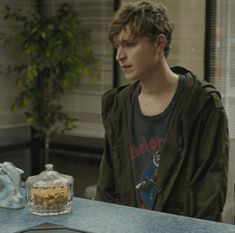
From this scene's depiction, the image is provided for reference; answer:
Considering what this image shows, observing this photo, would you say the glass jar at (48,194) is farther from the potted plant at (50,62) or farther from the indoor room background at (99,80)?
the potted plant at (50,62)

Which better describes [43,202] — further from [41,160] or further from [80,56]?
[41,160]

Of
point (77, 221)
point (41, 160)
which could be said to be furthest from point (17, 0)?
point (77, 221)

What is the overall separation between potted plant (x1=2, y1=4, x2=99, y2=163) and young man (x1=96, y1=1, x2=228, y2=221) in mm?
2349

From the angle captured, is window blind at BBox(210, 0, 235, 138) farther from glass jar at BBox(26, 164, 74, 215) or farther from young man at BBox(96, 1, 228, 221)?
glass jar at BBox(26, 164, 74, 215)

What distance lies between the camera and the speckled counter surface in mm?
1583

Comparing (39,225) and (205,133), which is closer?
(39,225)

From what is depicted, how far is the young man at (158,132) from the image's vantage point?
79.2 inches

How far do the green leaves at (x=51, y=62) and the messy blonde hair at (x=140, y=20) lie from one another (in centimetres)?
239

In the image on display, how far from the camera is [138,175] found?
6.98 ft

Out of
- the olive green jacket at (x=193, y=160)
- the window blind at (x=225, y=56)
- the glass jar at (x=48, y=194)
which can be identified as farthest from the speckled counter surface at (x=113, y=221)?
the window blind at (x=225, y=56)

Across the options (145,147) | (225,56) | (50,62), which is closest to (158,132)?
(145,147)

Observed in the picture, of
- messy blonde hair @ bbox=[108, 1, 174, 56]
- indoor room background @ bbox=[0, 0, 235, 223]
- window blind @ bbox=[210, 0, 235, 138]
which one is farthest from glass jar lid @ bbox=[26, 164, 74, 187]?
window blind @ bbox=[210, 0, 235, 138]

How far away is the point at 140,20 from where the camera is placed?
2107mm

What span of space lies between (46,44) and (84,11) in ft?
1.50
